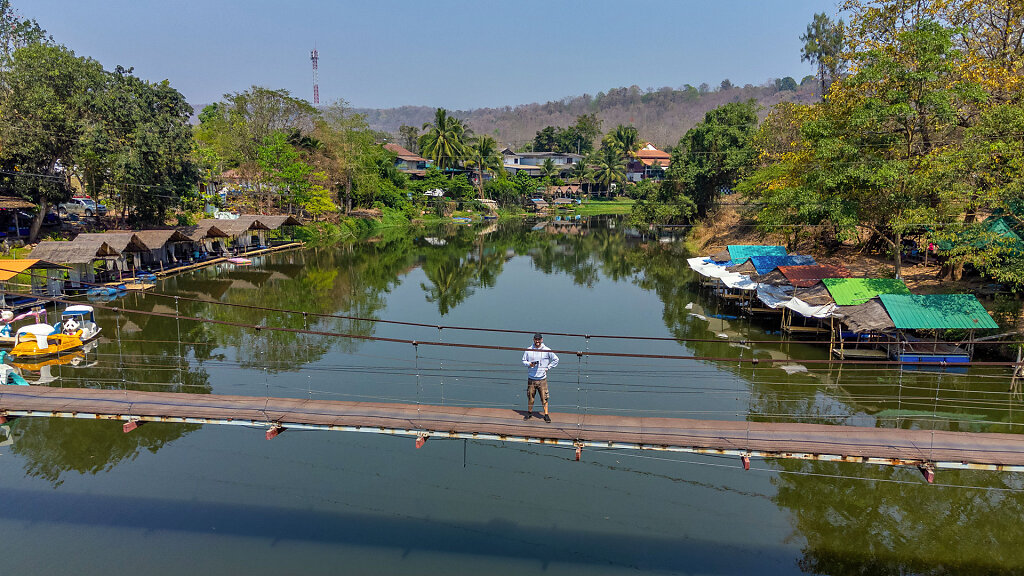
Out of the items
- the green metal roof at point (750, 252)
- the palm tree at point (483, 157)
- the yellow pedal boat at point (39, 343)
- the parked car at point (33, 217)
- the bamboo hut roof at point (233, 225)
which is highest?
the palm tree at point (483, 157)

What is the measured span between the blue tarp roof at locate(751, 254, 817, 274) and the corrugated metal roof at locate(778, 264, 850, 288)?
1.94 m

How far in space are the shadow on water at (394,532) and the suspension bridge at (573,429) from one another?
206 centimetres

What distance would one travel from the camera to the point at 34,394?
41.0 ft

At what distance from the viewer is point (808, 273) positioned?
25609 millimetres

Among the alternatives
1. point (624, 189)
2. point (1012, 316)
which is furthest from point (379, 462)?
point (624, 189)

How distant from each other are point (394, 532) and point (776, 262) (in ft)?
75.1

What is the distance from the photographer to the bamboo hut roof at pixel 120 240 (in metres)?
31.0

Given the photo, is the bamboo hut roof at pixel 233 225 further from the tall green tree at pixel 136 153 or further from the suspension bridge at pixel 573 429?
the suspension bridge at pixel 573 429

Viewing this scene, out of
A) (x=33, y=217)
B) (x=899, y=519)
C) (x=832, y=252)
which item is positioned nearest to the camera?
(x=899, y=519)

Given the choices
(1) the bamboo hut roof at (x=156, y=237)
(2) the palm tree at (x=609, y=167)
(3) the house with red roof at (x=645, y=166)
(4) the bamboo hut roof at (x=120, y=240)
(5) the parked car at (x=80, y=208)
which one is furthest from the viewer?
(3) the house with red roof at (x=645, y=166)

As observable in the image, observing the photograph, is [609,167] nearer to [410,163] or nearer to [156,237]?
[410,163]

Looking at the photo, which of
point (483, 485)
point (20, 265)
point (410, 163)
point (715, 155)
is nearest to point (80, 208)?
point (20, 265)

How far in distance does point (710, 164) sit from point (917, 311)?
112ft

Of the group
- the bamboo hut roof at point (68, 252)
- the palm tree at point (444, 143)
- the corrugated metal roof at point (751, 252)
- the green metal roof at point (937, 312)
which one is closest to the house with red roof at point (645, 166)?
the palm tree at point (444, 143)
